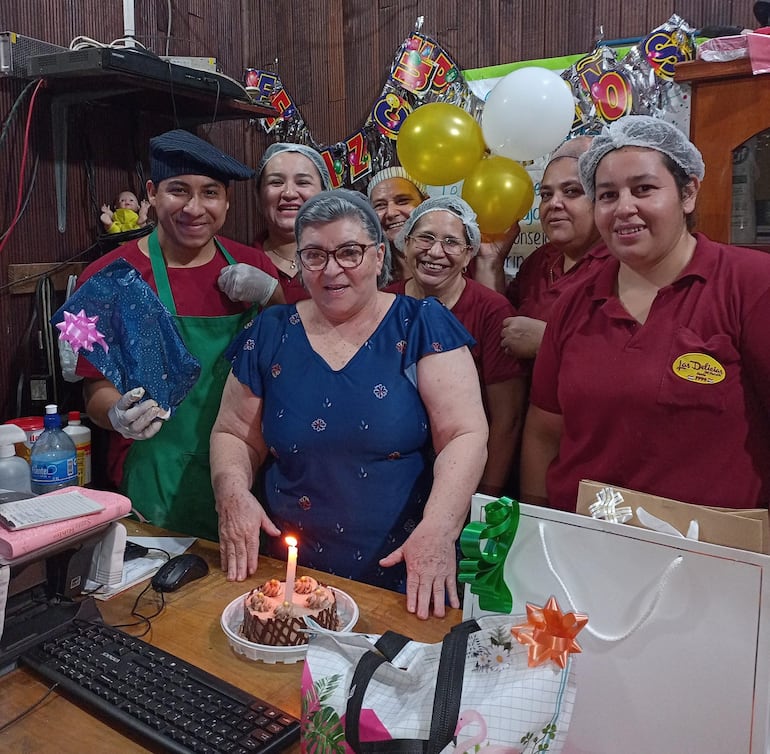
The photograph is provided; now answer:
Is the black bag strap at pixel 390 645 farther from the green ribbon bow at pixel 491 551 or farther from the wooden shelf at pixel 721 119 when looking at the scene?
the wooden shelf at pixel 721 119

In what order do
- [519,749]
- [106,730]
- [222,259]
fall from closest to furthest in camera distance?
1. [519,749]
2. [106,730]
3. [222,259]

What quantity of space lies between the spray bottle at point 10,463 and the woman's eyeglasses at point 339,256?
80 centimetres

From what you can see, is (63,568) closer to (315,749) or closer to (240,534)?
(240,534)

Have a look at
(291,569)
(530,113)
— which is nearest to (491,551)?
(291,569)

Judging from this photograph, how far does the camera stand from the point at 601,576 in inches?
35.9

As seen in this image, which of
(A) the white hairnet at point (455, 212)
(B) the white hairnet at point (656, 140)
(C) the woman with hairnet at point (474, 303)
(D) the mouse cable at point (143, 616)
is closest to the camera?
(D) the mouse cable at point (143, 616)

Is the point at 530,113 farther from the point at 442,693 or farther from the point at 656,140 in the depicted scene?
the point at 442,693

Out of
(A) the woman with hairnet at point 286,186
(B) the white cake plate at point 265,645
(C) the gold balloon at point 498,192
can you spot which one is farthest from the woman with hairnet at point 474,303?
(B) the white cake plate at point 265,645

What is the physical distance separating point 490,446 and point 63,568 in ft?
4.80

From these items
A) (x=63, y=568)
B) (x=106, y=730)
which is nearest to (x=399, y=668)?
(x=106, y=730)

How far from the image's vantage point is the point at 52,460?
5.71ft

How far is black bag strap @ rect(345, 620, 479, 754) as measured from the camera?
2.66 feet

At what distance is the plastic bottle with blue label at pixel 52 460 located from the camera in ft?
5.65

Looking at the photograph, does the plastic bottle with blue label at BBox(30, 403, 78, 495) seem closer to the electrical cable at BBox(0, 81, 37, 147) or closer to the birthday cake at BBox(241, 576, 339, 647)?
the birthday cake at BBox(241, 576, 339, 647)
